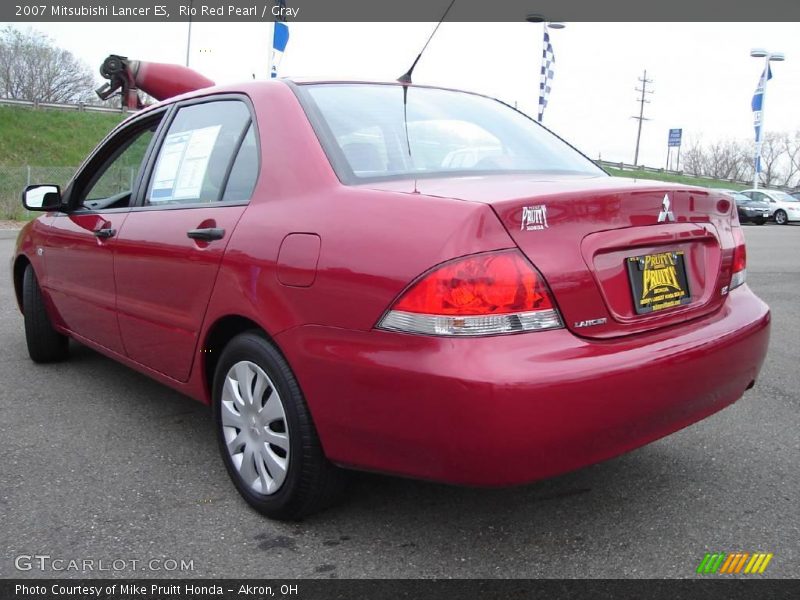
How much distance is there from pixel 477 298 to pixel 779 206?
3130 centimetres

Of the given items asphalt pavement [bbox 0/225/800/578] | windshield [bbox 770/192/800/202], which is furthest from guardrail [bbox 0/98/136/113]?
asphalt pavement [bbox 0/225/800/578]

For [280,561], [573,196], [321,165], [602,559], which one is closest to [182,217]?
[321,165]

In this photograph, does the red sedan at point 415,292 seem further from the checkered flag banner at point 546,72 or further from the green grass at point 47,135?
the green grass at point 47,135

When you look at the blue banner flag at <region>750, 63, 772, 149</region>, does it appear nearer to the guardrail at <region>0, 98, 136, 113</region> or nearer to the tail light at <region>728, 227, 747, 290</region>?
→ the tail light at <region>728, 227, 747, 290</region>

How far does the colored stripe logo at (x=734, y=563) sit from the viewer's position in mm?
2283

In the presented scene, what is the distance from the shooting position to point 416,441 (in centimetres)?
206

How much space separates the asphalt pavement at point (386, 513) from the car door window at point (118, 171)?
3.71 ft

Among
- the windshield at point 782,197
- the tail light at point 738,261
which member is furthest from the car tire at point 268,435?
the windshield at point 782,197

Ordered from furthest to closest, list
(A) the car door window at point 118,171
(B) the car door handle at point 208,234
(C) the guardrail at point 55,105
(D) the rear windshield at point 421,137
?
1. (C) the guardrail at point 55,105
2. (A) the car door window at point 118,171
3. (B) the car door handle at point 208,234
4. (D) the rear windshield at point 421,137

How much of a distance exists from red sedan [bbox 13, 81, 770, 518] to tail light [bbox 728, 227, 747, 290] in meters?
0.01

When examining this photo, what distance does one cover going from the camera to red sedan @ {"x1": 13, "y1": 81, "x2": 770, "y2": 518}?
6.59ft

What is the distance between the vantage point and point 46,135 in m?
40.8

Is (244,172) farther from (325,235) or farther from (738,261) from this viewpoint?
(738,261)

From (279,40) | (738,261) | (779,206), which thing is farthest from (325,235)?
(779,206)
